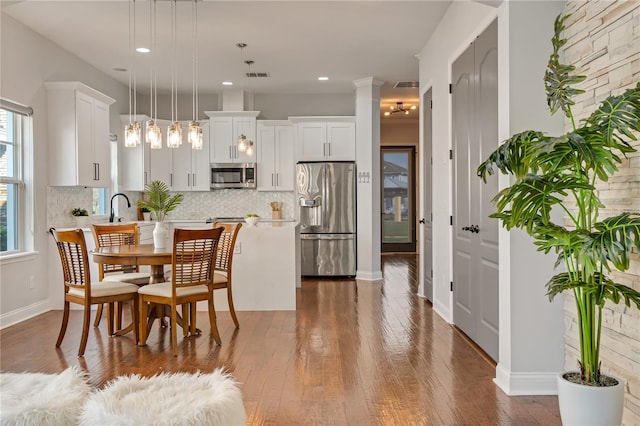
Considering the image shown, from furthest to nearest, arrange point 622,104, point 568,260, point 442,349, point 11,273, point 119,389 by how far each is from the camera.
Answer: point 11,273 < point 442,349 < point 568,260 < point 622,104 < point 119,389

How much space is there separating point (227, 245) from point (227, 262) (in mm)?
169

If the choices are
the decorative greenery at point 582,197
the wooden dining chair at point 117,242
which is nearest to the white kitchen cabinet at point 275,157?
the wooden dining chair at point 117,242

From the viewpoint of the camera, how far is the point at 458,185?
185 inches

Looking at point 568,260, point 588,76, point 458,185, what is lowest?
point 568,260

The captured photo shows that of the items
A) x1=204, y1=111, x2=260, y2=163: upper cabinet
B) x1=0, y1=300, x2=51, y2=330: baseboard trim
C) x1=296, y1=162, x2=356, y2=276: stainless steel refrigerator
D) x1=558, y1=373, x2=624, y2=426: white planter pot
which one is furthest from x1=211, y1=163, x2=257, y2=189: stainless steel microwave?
x1=558, y1=373, x2=624, y2=426: white planter pot

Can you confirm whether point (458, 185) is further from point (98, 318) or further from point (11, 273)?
point (11, 273)

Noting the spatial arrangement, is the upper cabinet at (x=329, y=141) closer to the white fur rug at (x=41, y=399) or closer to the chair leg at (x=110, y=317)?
the chair leg at (x=110, y=317)

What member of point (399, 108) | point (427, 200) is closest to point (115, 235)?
point (427, 200)

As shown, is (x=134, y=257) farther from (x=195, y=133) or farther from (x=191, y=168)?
(x=191, y=168)

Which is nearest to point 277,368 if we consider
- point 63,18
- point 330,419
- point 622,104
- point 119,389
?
point 330,419

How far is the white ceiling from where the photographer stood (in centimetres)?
502

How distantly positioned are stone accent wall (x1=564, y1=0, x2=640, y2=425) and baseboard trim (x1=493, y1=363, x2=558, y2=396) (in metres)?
0.25

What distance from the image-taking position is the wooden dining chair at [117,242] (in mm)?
4820

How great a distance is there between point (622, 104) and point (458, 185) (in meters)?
2.51
